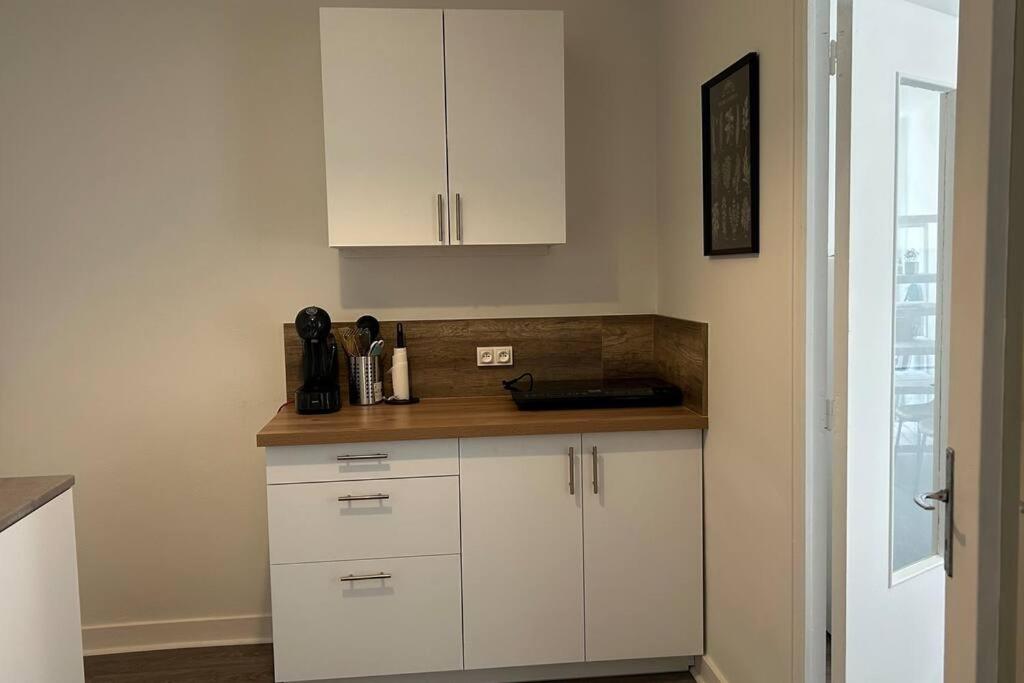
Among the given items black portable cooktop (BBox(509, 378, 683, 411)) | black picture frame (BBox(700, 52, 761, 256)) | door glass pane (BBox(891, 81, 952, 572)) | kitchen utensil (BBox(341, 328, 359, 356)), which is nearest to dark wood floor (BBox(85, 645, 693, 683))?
black portable cooktop (BBox(509, 378, 683, 411))

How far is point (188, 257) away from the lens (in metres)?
3.08

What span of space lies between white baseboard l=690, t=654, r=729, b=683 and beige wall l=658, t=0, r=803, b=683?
0.02 meters

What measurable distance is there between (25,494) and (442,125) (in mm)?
1675

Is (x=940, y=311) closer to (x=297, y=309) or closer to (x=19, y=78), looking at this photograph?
(x=297, y=309)

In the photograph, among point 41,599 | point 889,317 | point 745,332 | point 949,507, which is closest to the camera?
point 949,507

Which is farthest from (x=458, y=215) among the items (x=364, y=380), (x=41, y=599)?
(x=41, y=599)

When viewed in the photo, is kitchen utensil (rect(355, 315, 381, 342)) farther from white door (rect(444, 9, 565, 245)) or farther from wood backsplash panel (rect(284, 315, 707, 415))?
white door (rect(444, 9, 565, 245))

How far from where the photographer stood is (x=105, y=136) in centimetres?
302

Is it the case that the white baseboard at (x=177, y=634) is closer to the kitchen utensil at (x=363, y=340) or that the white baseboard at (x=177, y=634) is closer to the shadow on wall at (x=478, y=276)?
the kitchen utensil at (x=363, y=340)

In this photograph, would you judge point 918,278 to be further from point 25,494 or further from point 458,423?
point 25,494

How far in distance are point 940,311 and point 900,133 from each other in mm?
422

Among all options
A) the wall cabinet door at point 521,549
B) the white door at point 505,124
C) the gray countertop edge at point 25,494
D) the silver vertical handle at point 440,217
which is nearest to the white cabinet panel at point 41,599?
the gray countertop edge at point 25,494

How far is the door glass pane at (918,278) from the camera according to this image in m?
1.91

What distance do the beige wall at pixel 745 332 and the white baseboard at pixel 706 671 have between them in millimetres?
18
